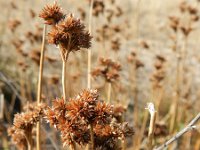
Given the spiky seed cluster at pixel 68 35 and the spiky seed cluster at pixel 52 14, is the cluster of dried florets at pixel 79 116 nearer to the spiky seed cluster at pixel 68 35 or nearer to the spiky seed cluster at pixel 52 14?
the spiky seed cluster at pixel 68 35

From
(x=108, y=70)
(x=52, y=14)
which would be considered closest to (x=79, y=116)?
(x=52, y=14)

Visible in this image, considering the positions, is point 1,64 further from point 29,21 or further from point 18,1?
point 18,1

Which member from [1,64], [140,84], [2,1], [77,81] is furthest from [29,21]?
[77,81]

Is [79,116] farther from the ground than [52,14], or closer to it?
closer to it

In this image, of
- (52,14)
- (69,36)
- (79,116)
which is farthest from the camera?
(52,14)

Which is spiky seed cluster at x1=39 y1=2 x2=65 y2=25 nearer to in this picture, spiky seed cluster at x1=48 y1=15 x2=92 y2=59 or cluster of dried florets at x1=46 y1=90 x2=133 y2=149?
spiky seed cluster at x1=48 y1=15 x2=92 y2=59

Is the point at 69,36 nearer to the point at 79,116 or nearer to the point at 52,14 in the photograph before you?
the point at 52,14
